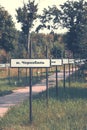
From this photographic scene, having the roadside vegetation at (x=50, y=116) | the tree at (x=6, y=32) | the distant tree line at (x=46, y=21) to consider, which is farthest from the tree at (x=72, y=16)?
the roadside vegetation at (x=50, y=116)

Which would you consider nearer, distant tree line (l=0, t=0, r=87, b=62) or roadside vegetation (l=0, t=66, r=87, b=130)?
roadside vegetation (l=0, t=66, r=87, b=130)

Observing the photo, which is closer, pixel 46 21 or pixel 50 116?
pixel 50 116

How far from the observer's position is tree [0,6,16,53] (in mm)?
53375

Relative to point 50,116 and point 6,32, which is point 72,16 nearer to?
point 6,32

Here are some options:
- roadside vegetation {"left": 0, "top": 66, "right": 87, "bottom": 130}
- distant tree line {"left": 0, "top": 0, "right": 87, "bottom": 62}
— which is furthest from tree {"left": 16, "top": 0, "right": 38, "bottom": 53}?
roadside vegetation {"left": 0, "top": 66, "right": 87, "bottom": 130}

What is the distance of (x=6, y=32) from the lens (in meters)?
54.0

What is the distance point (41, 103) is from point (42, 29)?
113 ft

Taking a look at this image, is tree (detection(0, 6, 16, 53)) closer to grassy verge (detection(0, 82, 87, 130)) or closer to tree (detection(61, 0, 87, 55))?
tree (detection(61, 0, 87, 55))

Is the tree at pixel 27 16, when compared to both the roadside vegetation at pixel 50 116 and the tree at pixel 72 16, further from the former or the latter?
the roadside vegetation at pixel 50 116

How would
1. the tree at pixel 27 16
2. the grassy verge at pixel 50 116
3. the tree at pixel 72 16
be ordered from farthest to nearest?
the tree at pixel 27 16 → the tree at pixel 72 16 → the grassy verge at pixel 50 116

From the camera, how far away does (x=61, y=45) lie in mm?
67688

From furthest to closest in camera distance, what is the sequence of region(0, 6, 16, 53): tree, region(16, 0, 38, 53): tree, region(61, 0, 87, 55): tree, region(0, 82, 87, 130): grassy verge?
region(0, 6, 16, 53): tree, region(16, 0, 38, 53): tree, region(61, 0, 87, 55): tree, region(0, 82, 87, 130): grassy verge

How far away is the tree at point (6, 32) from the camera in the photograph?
2101 inches

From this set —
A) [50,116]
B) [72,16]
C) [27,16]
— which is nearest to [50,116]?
[50,116]
